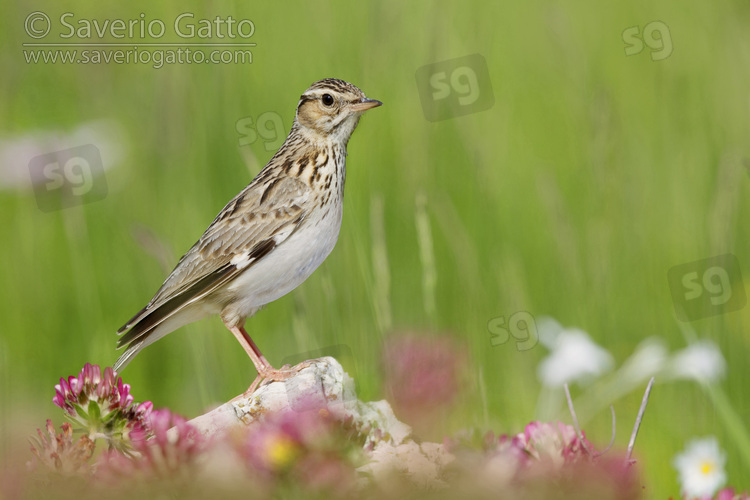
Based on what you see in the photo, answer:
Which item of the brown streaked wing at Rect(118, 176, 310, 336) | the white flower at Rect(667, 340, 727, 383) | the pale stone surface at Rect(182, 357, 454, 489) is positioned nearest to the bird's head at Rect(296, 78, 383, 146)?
the brown streaked wing at Rect(118, 176, 310, 336)

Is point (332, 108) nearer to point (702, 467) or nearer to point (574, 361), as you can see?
point (574, 361)

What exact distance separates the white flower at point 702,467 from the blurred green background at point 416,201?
0.43m

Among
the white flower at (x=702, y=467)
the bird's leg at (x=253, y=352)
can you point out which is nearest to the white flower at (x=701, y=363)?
the white flower at (x=702, y=467)

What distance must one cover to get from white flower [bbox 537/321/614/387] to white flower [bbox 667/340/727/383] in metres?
0.36

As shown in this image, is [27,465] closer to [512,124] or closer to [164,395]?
[164,395]

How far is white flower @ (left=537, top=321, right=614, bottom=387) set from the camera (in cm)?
494

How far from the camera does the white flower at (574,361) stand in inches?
194

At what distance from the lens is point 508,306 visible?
17.6 ft

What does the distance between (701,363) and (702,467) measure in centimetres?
46

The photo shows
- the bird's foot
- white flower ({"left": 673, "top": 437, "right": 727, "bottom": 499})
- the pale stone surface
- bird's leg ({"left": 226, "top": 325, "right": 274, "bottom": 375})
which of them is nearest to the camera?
the pale stone surface

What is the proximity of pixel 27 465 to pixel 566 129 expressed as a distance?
7.43 metres

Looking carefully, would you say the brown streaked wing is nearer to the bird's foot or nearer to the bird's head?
the bird's head

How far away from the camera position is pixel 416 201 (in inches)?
177

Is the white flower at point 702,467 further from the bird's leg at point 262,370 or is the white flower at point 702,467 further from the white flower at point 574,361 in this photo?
the bird's leg at point 262,370
